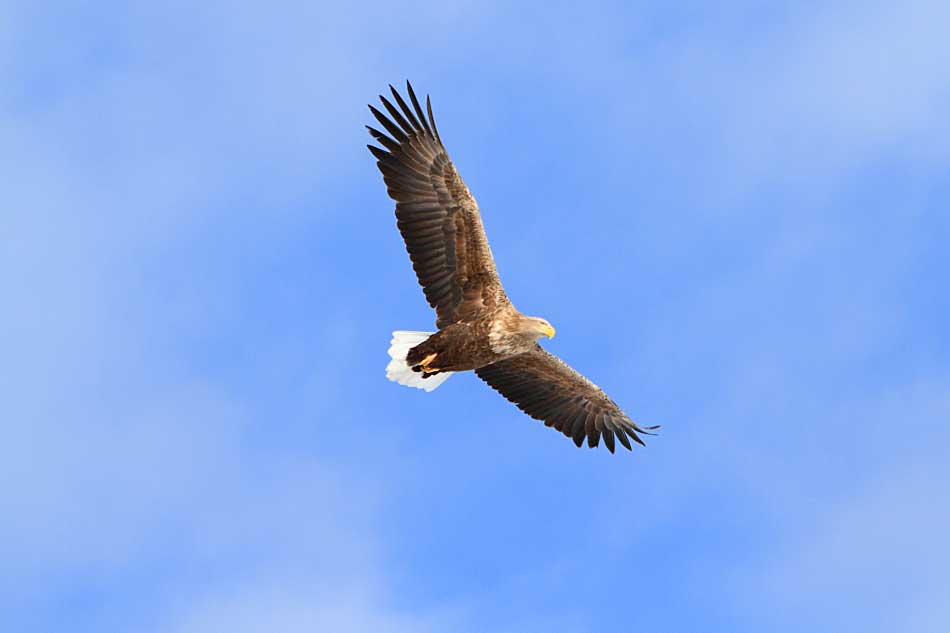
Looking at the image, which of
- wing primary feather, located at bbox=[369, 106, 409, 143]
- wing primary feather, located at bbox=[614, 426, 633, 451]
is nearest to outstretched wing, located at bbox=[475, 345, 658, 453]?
wing primary feather, located at bbox=[614, 426, 633, 451]

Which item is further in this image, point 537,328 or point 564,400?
point 564,400

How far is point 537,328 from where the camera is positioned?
17844mm

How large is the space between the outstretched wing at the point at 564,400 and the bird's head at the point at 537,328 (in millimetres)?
1797

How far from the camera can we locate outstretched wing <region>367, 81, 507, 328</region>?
58.0ft

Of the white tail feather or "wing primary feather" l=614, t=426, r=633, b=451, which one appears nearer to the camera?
the white tail feather

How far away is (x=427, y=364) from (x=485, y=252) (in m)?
1.57

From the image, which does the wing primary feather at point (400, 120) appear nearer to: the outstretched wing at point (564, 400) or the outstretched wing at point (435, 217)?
the outstretched wing at point (435, 217)

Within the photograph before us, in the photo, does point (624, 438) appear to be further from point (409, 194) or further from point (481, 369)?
point (409, 194)

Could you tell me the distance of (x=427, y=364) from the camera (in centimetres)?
1806

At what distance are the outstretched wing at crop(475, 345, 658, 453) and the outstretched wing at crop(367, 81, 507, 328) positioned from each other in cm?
205

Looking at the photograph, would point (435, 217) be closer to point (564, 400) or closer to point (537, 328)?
point (537, 328)

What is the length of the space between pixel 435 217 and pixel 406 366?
202 centimetres

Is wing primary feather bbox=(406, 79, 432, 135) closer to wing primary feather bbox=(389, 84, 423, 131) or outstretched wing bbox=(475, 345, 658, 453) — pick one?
wing primary feather bbox=(389, 84, 423, 131)

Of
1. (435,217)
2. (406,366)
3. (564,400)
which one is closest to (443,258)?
(435,217)
